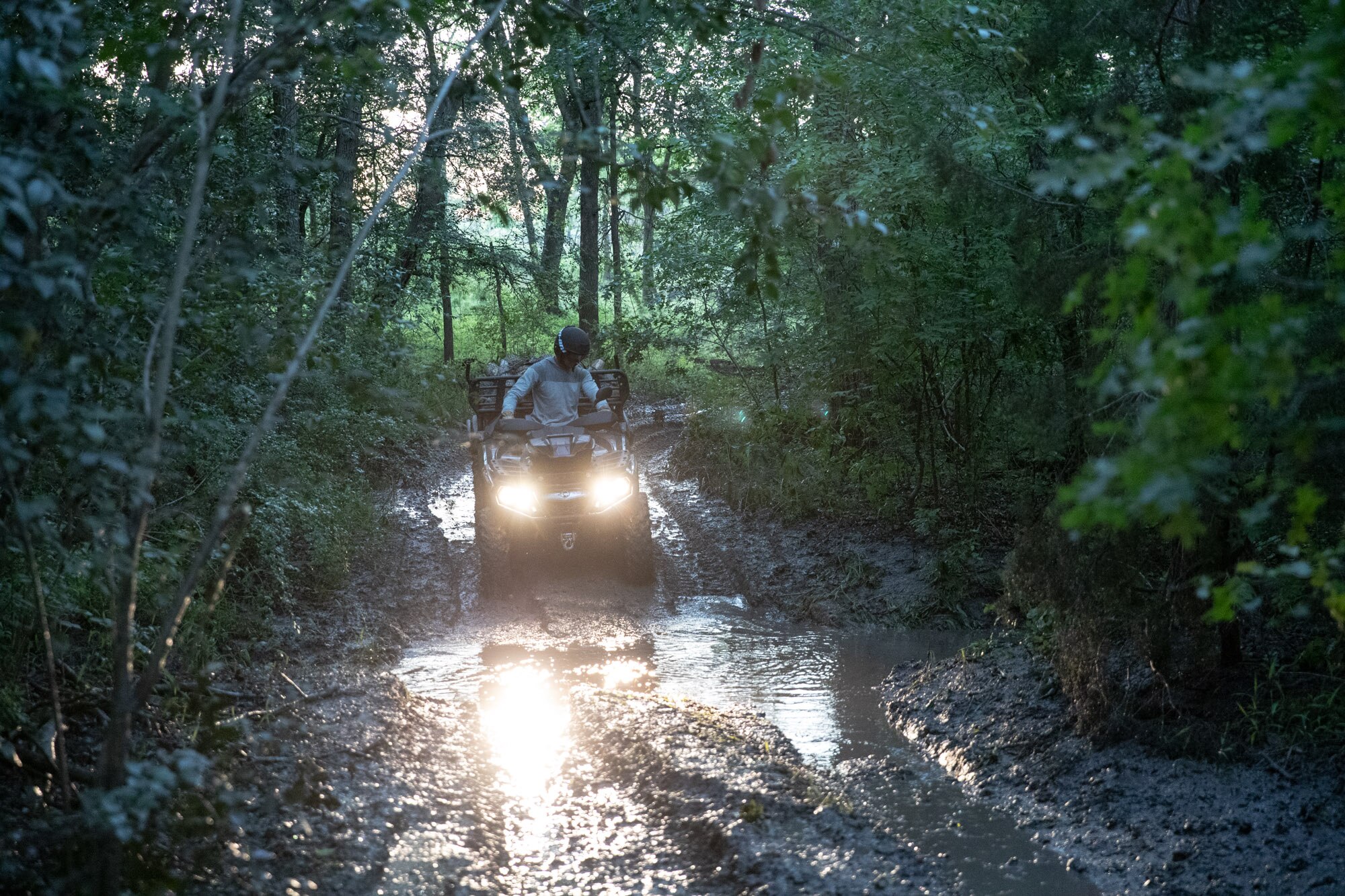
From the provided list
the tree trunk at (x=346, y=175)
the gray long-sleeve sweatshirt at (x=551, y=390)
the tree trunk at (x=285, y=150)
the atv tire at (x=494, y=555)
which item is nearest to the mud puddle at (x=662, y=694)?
the atv tire at (x=494, y=555)

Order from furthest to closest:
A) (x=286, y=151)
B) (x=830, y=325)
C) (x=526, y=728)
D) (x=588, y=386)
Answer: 1. (x=830, y=325)
2. (x=588, y=386)
3. (x=286, y=151)
4. (x=526, y=728)

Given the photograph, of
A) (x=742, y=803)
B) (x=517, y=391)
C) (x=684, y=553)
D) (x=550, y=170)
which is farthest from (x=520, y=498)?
(x=550, y=170)

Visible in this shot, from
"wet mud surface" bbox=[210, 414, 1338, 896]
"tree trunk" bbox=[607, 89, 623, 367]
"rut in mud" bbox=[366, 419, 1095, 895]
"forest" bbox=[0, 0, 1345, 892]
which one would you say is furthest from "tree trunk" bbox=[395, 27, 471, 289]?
"wet mud surface" bbox=[210, 414, 1338, 896]

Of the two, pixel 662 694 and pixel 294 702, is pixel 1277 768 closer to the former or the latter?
pixel 662 694

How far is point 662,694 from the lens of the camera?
683cm

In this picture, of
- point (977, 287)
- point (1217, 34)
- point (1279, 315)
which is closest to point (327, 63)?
point (1279, 315)

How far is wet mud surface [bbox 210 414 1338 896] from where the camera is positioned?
4285mm

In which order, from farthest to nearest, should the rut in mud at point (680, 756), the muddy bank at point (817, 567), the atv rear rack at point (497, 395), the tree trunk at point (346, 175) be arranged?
the tree trunk at point (346, 175) → the atv rear rack at point (497, 395) → the muddy bank at point (817, 567) → the rut in mud at point (680, 756)

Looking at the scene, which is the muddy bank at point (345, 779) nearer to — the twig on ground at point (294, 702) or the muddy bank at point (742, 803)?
the twig on ground at point (294, 702)

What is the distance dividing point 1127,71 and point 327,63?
4174 millimetres

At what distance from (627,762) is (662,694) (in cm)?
142

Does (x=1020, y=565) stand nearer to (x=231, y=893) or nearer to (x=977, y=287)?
(x=977, y=287)

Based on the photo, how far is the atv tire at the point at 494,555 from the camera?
924 cm

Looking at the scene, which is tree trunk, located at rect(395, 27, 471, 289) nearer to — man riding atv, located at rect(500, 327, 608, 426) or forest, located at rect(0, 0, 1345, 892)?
forest, located at rect(0, 0, 1345, 892)
